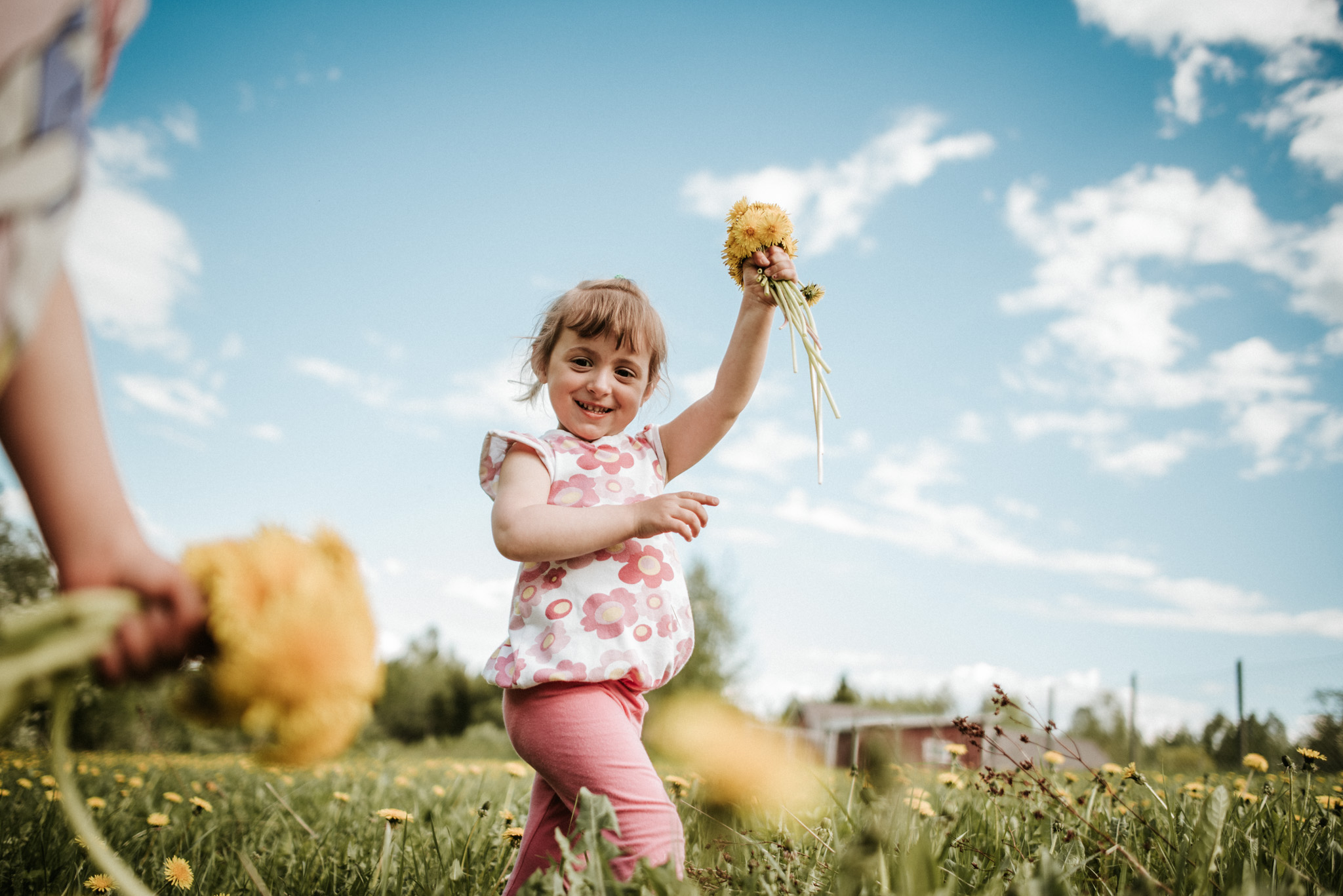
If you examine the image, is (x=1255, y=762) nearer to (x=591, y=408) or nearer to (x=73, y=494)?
(x=591, y=408)

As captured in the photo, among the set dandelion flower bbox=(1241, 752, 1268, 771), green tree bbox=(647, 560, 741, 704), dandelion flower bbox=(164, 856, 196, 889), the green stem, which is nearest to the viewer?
the green stem

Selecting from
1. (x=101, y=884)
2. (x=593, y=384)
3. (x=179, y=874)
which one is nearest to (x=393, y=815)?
(x=179, y=874)

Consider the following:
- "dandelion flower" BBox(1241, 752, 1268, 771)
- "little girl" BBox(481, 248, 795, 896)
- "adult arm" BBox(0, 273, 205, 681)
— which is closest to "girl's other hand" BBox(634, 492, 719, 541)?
"little girl" BBox(481, 248, 795, 896)

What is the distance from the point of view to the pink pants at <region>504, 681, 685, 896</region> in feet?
4.91

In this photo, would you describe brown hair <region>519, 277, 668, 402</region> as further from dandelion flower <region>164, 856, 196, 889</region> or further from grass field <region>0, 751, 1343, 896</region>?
dandelion flower <region>164, 856, 196, 889</region>

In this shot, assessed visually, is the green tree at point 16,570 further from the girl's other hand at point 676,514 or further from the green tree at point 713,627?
the green tree at point 713,627

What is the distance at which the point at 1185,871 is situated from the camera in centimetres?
151

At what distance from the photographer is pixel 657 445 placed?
84.4 inches

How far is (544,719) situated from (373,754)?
19.3ft

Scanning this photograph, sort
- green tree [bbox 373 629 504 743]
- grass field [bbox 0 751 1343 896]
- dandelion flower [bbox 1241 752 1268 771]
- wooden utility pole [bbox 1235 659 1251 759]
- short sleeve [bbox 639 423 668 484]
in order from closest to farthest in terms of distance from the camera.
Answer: grass field [bbox 0 751 1343 896] → short sleeve [bbox 639 423 668 484] → dandelion flower [bbox 1241 752 1268 771] → wooden utility pole [bbox 1235 659 1251 759] → green tree [bbox 373 629 504 743]

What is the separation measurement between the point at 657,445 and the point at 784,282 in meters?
0.58

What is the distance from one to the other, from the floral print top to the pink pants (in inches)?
2.1

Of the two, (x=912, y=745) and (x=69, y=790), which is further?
(x=912, y=745)

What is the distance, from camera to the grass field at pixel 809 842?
1343 mm
